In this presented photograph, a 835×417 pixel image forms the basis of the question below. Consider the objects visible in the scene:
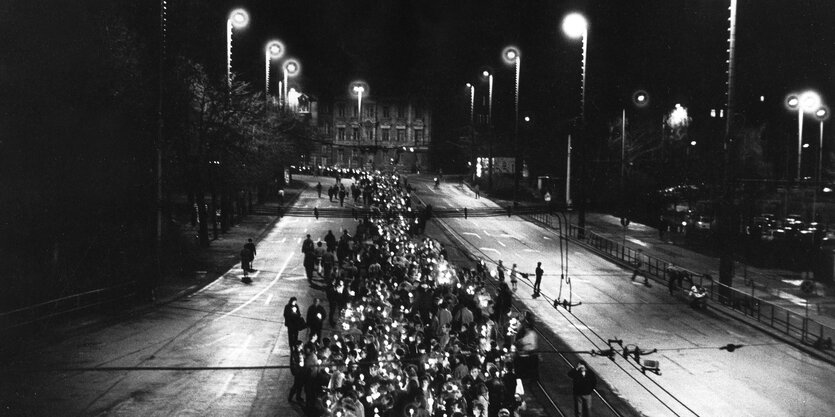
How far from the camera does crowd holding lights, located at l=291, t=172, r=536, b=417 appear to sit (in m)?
11.1

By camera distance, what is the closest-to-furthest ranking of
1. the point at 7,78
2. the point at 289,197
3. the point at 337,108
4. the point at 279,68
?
the point at 7,78 < the point at 289,197 < the point at 279,68 < the point at 337,108

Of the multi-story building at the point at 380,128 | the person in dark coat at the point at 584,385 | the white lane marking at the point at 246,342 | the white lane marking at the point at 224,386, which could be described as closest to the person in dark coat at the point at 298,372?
the white lane marking at the point at 224,386

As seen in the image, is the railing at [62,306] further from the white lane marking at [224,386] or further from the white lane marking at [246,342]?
the white lane marking at [224,386]

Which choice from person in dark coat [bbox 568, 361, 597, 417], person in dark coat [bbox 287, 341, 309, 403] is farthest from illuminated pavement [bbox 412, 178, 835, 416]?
person in dark coat [bbox 287, 341, 309, 403]

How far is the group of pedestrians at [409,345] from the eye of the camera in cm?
1112

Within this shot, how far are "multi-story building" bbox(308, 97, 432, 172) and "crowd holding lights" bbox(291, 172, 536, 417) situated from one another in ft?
340

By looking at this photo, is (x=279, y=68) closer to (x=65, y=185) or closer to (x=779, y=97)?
(x=779, y=97)

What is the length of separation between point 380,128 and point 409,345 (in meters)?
118

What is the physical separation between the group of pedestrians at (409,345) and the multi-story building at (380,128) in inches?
A: 4067

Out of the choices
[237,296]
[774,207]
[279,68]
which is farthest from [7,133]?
[279,68]

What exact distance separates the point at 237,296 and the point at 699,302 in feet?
49.2

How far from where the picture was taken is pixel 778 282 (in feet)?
120

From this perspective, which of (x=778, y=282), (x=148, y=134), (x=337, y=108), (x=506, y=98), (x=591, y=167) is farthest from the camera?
(x=337, y=108)

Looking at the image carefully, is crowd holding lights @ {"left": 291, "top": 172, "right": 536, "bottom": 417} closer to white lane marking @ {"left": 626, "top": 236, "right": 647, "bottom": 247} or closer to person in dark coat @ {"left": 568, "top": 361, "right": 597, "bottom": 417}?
person in dark coat @ {"left": 568, "top": 361, "right": 597, "bottom": 417}
